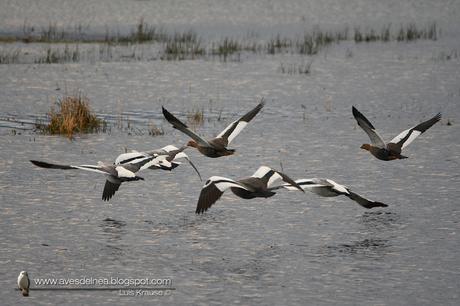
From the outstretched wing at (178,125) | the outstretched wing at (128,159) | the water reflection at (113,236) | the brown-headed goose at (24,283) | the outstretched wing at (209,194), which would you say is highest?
the outstretched wing at (178,125)

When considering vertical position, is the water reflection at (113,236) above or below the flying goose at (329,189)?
below

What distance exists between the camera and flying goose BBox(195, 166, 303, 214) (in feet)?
34.1

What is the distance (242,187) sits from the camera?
10430mm

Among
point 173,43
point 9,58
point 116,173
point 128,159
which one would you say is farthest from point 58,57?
point 116,173

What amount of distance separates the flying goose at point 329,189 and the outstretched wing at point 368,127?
5.59ft

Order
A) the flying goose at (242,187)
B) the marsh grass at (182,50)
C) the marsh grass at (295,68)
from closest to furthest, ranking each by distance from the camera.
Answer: the flying goose at (242,187)
the marsh grass at (295,68)
the marsh grass at (182,50)

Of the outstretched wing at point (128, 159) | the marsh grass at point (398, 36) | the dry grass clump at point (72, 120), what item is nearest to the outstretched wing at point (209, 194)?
the outstretched wing at point (128, 159)

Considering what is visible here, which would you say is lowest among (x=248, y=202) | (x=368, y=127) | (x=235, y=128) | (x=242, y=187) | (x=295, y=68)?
(x=248, y=202)

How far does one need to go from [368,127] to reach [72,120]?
19.7ft

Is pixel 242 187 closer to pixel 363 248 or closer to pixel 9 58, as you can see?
pixel 363 248

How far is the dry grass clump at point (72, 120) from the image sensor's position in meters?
16.9

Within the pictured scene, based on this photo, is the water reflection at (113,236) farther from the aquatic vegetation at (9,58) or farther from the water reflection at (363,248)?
the aquatic vegetation at (9,58)

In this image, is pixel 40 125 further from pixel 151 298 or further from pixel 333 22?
pixel 333 22

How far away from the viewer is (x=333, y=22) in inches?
1726
